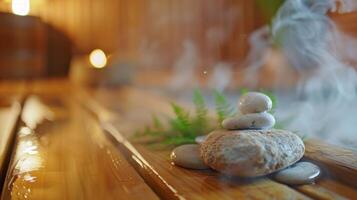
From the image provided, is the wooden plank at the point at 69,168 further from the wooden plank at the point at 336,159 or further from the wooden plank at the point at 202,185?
the wooden plank at the point at 336,159

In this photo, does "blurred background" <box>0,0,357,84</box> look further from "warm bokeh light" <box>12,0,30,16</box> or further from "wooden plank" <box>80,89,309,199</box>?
"wooden plank" <box>80,89,309,199</box>

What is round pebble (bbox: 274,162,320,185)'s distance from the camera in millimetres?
489

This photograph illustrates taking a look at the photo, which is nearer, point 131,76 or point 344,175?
point 344,175

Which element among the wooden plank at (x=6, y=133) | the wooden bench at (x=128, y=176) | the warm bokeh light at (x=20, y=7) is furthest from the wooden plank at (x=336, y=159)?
the warm bokeh light at (x=20, y=7)

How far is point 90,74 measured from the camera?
2.91 meters

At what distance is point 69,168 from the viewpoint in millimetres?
596

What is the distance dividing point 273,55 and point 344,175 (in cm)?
161

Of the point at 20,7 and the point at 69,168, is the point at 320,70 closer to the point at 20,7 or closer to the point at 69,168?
the point at 69,168

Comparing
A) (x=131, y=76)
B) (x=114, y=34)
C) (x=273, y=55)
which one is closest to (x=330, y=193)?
(x=273, y=55)

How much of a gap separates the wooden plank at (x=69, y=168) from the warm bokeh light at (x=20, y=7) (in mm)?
3417

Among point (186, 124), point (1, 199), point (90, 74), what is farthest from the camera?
point (90, 74)

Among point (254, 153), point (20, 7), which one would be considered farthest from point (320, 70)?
point (20, 7)

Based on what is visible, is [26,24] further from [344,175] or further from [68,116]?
[344,175]

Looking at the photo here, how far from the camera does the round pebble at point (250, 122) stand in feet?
1.81
